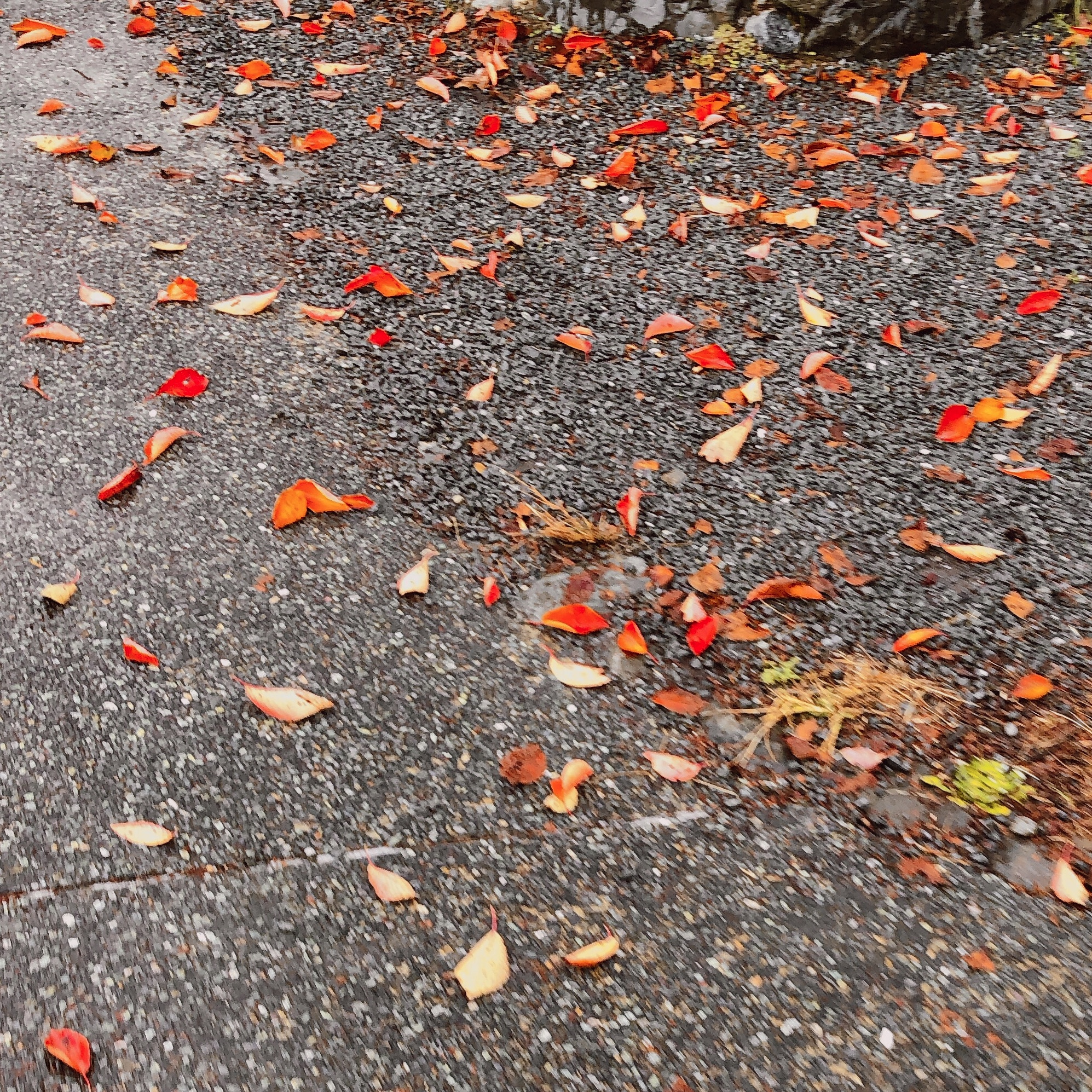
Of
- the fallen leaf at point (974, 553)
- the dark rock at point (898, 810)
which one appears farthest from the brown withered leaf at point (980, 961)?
the fallen leaf at point (974, 553)

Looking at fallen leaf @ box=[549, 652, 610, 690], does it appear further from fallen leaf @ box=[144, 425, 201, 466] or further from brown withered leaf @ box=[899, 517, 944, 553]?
fallen leaf @ box=[144, 425, 201, 466]

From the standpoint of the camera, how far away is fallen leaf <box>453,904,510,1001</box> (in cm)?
165

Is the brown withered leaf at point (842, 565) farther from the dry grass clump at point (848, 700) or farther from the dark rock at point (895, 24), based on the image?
the dark rock at point (895, 24)

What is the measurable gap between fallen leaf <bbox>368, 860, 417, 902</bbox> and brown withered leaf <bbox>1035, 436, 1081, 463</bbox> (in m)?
2.00

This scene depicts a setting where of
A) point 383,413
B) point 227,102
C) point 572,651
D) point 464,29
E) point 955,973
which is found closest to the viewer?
point 955,973

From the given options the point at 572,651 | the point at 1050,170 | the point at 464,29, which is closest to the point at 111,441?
the point at 572,651

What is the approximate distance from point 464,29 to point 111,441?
9.38ft

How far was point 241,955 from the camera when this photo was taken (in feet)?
5.45

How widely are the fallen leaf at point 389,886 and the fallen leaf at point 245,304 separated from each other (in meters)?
1.90

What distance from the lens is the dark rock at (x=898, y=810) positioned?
6.25ft

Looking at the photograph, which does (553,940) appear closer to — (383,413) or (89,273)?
(383,413)

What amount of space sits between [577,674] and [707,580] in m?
0.42

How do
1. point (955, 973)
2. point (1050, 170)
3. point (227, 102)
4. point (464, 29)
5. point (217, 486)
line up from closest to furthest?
point (955, 973) → point (217, 486) → point (1050, 170) → point (227, 102) → point (464, 29)

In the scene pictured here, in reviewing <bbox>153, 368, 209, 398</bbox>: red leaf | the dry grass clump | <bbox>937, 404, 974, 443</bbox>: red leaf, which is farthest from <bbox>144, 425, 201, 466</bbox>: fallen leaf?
<bbox>937, 404, 974, 443</bbox>: red leaf
